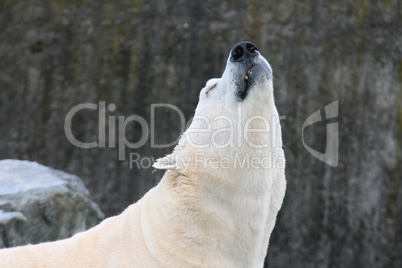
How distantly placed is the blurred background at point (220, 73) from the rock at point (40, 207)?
4.54 feet

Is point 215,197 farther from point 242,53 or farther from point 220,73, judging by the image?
point 220,73

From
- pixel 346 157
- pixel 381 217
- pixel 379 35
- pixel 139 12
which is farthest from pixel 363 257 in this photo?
pixel 139 12

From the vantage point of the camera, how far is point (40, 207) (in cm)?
411

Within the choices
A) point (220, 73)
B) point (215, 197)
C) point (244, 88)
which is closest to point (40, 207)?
point (215, 197)

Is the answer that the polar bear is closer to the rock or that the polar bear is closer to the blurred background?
the rock

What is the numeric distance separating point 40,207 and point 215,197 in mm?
2193

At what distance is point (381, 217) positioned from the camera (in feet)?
19.9

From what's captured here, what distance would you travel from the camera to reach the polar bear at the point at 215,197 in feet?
7.68

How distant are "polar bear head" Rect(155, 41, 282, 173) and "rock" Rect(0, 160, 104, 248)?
1.89 meters

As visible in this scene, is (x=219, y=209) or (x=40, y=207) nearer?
(x=219, y=209)

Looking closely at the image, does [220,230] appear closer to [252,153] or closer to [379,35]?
[252,153]

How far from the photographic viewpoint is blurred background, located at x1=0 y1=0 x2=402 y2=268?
5.92 metres

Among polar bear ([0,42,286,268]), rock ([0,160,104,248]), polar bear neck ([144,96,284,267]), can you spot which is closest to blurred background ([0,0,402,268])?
rock ([0,160,104,248])

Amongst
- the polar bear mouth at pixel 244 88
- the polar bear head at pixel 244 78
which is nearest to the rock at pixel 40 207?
the polar bear head at pixel 244 78
